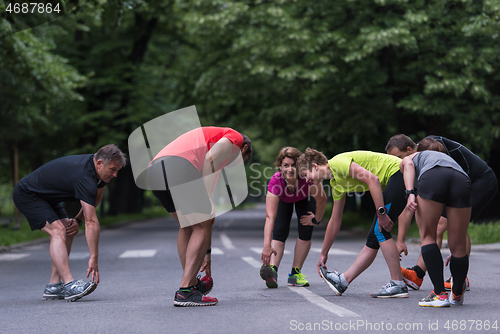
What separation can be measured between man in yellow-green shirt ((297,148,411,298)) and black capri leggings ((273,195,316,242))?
934mm

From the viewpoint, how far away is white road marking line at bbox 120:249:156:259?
1245 centimetres

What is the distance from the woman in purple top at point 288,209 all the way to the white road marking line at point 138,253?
18.4 ft

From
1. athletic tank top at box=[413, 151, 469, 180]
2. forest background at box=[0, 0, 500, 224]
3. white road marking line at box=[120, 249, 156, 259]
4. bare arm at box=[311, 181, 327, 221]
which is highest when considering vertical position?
forest background at box=[0, 0, 500, 224]

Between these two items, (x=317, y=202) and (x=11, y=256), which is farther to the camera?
(x=11, y=256)

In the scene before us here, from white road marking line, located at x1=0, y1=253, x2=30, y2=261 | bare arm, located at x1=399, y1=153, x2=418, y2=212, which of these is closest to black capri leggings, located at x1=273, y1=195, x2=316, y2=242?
bare arm, located at x1=399, y1=153, x2=418, y2=212

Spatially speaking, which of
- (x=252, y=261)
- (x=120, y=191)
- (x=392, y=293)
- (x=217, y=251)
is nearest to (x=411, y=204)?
(x=392, y=293)

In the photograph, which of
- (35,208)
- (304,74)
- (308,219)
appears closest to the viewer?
(35,208)

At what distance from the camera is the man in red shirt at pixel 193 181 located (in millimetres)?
5539

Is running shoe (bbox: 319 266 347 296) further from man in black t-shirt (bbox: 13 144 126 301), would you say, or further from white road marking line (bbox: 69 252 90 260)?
white road marking line (bbox: 69 252 90 260)

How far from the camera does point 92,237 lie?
6.10m

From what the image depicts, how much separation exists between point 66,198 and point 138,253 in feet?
21.8

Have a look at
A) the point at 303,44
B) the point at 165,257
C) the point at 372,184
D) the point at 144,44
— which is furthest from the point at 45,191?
the point at 144,44

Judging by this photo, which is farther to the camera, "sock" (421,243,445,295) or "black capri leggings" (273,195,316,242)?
"black capri leggings" (273,195,316,242)

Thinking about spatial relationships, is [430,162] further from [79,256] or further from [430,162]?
[79,256]
